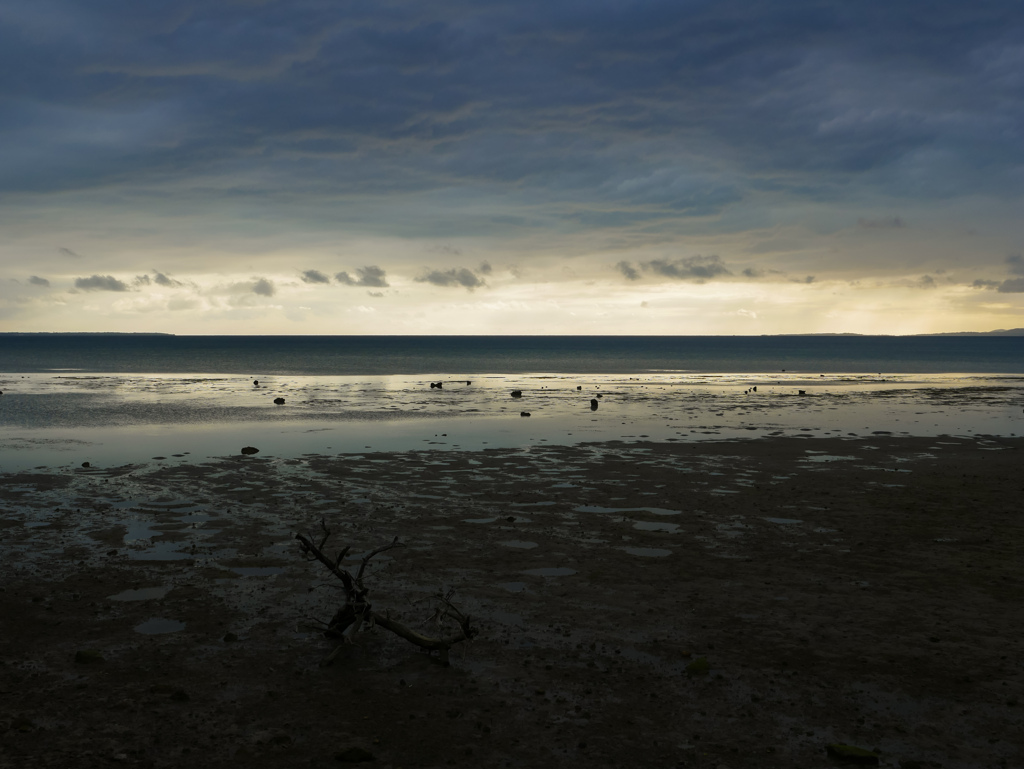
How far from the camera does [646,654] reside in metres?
11.1

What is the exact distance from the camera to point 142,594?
13.5 m

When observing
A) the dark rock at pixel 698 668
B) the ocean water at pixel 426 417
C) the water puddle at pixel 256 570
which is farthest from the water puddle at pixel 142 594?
the ocean water at pixel 426 417

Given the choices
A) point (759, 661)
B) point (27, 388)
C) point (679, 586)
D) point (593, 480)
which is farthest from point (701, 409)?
point (27, 388)

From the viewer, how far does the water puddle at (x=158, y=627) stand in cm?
1183

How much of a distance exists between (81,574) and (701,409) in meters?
39.1

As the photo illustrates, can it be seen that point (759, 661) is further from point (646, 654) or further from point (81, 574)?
point (81, 574)

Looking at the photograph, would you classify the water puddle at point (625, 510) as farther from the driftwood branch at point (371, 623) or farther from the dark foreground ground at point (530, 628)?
the driftwood branch at point (371, 623)

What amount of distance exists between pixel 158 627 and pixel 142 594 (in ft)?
5.71

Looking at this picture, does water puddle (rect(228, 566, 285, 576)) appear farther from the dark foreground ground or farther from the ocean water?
the ocean water

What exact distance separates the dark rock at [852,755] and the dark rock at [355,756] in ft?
16.6

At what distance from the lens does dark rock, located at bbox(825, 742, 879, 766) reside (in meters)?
8.37

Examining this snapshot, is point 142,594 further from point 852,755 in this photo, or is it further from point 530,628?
point 852,755

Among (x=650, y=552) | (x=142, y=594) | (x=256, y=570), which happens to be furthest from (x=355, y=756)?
(x=650, y=552)

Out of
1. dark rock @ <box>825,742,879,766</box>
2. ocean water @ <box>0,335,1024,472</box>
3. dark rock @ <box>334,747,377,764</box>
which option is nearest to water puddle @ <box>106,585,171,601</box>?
dark rock @ <box>334,747,377,764</box>
